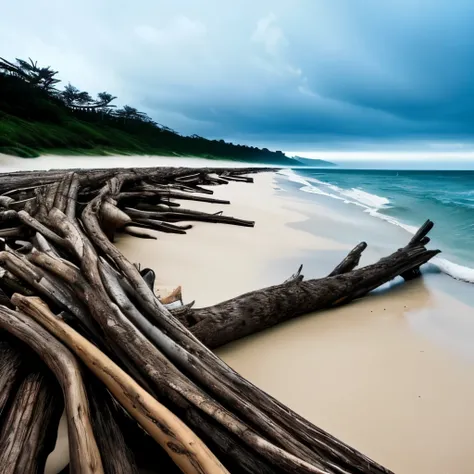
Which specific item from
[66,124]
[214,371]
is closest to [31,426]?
[214,371]

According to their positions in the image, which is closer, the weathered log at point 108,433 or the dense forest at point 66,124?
the weathered log at point 108,433

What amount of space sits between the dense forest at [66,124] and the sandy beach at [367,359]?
58.9 feet

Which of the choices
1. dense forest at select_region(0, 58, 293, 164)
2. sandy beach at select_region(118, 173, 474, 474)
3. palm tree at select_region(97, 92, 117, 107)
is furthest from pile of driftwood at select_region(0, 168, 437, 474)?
palm tree at select_region(97, 92, 117, 107)

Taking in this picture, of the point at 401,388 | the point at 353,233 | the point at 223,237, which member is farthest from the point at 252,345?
the point at 353,233

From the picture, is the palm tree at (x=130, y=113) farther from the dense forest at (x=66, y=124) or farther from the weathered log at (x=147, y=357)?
the weathered log at (x=147, y=357)

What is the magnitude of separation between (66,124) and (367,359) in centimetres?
3384

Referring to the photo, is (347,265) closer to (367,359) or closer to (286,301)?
(286,301)

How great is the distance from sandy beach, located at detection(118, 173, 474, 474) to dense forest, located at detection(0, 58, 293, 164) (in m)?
18.0

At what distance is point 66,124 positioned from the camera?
31.0 m

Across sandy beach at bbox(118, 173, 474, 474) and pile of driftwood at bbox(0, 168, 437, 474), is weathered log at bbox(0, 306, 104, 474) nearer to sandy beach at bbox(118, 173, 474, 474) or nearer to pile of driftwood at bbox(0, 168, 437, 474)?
pile of driftwood at bbox(0, 168, 437, 474)

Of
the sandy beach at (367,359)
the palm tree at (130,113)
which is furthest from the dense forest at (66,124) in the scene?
the sandy beach at (367,359)

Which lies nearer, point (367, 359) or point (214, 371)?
point (214, 371)

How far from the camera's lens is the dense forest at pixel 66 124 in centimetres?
2319

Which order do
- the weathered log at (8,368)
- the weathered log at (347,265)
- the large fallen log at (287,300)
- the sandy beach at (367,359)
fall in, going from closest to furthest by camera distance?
the weathered log at (8,368), the sandy beach at (367,359), the large fallen log at (287,300), the weathered log at (347,265)
